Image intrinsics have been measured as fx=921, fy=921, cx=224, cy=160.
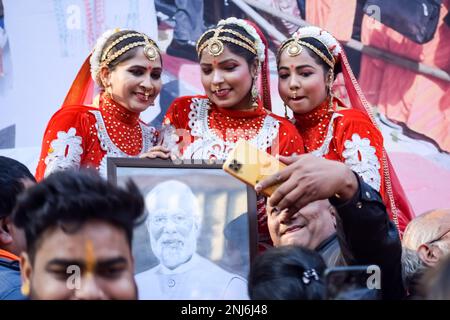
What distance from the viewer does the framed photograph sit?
2463 mm

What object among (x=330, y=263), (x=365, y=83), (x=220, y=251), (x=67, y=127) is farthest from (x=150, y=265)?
(x=365, y=83)

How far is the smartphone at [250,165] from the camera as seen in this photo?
6.88 feet

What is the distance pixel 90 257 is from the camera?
74.2 inches

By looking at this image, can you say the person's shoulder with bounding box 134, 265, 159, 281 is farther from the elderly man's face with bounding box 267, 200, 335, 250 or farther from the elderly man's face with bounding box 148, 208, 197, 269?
the elderly man's face with bounding box 267, 200, 335, 250

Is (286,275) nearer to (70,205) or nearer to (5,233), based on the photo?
(70,205)

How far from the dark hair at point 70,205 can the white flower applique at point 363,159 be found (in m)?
1.47

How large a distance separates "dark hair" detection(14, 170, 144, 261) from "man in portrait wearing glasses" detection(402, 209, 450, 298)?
3.85 ft

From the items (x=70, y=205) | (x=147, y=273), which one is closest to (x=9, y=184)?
(x=147, y=273)

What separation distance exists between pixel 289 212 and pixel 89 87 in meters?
1.86

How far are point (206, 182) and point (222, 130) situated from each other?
71 centimetres

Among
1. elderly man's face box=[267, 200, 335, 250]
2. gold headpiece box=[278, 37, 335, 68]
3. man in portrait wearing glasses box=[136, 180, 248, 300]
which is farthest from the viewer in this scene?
gold headpiece box=[278, 37, 335, 68]

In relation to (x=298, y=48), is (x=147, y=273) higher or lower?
lower

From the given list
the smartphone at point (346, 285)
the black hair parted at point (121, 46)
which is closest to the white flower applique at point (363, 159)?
the black hair parted at point (121, 46)

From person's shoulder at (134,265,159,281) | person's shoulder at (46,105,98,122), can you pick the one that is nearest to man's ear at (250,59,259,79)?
person's shoulder at (46,105,98,122)
